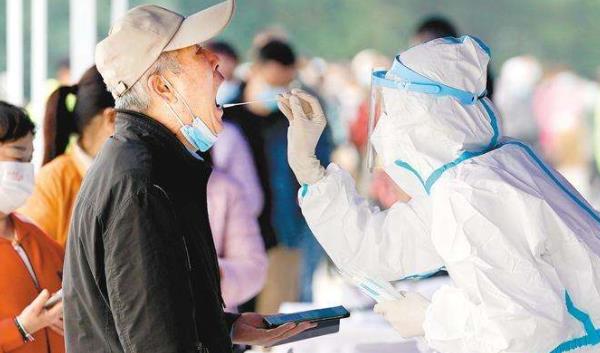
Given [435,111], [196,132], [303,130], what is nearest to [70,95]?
[303,130]

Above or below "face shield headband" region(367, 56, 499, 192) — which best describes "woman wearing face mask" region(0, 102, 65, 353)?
below

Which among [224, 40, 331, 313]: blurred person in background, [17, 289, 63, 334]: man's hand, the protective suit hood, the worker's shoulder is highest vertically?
the protective suit hood

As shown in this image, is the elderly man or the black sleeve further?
the black sleeve

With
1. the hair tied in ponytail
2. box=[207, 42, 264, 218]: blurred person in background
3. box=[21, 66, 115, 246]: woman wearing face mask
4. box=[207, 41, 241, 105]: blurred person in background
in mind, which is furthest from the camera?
box=[207, 41, 241, 105]: blurred person in background

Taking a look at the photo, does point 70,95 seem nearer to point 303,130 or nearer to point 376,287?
point 303,130

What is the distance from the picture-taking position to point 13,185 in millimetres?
3266

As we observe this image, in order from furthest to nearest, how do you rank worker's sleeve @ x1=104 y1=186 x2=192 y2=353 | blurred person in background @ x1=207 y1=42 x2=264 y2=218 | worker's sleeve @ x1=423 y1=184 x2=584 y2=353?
blurred person in background @ x1=207 y1=42 x2=264 y2=218
worker's sleeve @ x1=423 y1=184 x2=584 y2=353
worker's sleeve @ x1=104 y1=186 x2=192 y2=353

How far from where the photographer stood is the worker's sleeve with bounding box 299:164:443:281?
320 cm

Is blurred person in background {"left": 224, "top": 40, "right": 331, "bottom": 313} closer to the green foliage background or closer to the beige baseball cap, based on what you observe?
the beige baseball cap

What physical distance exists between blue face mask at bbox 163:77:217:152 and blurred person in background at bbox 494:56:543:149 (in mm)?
8336

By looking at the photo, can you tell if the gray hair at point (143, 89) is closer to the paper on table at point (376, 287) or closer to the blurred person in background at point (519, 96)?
the paper on table at point (376, 287)

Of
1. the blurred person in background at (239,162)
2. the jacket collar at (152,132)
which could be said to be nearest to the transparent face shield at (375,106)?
the jacket collar at (152,132)

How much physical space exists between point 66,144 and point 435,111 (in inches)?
66.7

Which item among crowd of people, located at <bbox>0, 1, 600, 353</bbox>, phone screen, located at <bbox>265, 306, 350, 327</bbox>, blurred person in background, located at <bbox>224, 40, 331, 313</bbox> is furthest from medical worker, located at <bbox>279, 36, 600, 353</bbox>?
blurred person in background, located at <bbox>224, 40, 331, 313</bbox>
